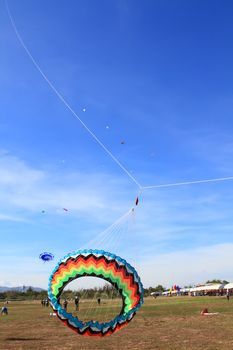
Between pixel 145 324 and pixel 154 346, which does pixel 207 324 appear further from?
pixel 154 346

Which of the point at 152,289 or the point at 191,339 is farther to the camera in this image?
the point at 152,289

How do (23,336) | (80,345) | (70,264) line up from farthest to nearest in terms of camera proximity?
(23,336) → (80,345) → (70,264)

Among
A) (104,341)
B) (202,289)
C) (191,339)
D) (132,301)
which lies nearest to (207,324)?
(191,339)

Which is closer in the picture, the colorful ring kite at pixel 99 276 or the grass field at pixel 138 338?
the colorful ring kite at pixel 99 276

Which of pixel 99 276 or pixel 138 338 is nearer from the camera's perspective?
pixel 99 276

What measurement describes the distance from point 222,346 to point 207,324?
943cm

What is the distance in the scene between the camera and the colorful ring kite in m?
13.1

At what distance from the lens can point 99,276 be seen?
13406 mm

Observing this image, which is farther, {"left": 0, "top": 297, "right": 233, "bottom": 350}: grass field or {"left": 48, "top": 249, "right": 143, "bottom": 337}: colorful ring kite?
{"left": 0, "top": 297, "right": 233, "bottom": 350}: grass field

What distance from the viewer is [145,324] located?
97.5ft

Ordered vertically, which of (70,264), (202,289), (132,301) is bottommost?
(132,301)

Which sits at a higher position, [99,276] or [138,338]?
[99,276]

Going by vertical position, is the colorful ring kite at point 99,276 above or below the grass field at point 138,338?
above

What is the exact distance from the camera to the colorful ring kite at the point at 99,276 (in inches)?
515
